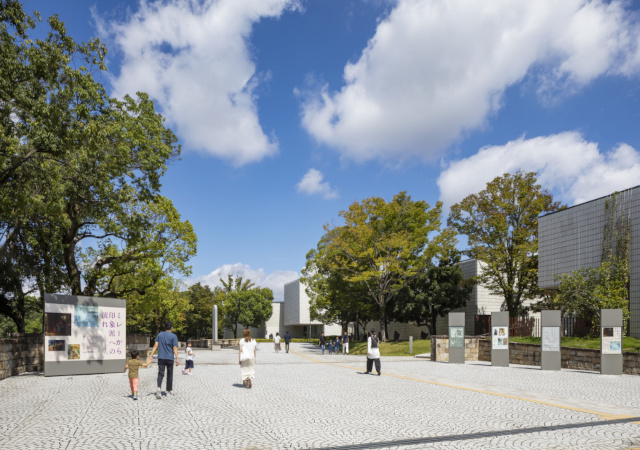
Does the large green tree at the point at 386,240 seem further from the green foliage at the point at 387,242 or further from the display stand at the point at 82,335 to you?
the display stand at the point at 82,335

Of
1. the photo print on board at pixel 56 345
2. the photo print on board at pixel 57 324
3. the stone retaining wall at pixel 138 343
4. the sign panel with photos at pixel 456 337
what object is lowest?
the stone retaining wall at pixel 138 343

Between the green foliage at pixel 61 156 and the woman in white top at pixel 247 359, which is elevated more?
the green foliage at pixel 61 156

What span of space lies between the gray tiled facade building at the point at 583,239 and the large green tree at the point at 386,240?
28.0 feet

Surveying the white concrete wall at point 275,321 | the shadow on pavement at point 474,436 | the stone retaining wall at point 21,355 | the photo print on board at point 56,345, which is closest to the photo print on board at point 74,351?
the photo print on board at point 56,345

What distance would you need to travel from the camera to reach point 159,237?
26.2 meters

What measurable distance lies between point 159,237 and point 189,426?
63.3ft

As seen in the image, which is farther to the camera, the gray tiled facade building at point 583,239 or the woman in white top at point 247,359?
the gray tiled facade building at point 583,239

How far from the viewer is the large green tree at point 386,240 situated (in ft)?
117

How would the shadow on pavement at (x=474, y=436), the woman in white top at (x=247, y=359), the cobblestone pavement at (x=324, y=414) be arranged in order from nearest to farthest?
the shadow on pavement at (x=474, y=436) < the cobblestone pavement at (x=324, y=414) < the woman in white top at (x=247, y=359)

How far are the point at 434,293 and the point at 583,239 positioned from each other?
14.9m

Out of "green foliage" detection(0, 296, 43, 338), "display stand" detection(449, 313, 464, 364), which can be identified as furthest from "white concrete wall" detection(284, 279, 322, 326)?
"display stand" detection(449, 313, 464, 364)

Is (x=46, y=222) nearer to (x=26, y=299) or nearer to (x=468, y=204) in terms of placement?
(x=26, y=299)

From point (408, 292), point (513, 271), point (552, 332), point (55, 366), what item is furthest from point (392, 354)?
point (55, 366)

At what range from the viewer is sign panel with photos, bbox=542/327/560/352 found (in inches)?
771
